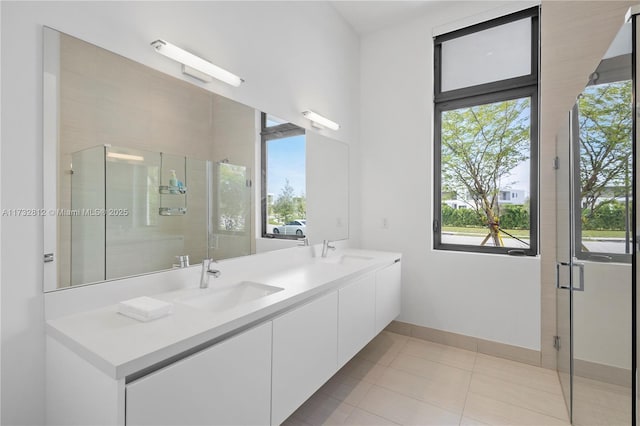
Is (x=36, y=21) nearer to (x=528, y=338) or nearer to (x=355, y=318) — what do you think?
(x=355, y=318)

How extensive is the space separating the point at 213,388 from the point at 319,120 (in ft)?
6.58

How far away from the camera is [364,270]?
6.98 ft

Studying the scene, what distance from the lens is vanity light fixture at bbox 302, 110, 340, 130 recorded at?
2384mm

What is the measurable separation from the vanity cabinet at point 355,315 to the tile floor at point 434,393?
300 millimetres

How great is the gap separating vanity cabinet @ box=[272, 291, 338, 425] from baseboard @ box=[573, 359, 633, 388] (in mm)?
1190

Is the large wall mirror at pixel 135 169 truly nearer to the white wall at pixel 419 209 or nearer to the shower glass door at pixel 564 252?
the white wall at pixel 419 209

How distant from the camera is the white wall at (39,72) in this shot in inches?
40.1

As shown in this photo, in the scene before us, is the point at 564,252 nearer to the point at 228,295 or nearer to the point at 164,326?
the point at 228,295

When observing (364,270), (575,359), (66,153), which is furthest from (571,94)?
(66,153)

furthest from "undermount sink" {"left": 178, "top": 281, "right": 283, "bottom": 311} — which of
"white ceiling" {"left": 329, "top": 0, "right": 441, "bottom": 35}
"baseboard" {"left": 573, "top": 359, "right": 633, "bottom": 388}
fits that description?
"white ceiling" {"left": 329, "top": 0, "right": 441, "bottom": 35}

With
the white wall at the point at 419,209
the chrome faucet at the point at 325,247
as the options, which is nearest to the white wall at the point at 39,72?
the chrome faucet at the point at 325,247

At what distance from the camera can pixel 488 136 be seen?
106 inches

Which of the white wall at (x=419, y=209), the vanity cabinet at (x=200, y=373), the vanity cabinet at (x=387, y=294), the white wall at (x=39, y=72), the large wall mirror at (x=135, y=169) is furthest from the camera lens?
the white wall at (x=419, y=209)

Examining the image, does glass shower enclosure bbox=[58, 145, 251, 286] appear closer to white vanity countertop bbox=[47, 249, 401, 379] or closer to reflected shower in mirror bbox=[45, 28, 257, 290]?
reflected shower in mirror bbox=[45, 28, 257, 290]
